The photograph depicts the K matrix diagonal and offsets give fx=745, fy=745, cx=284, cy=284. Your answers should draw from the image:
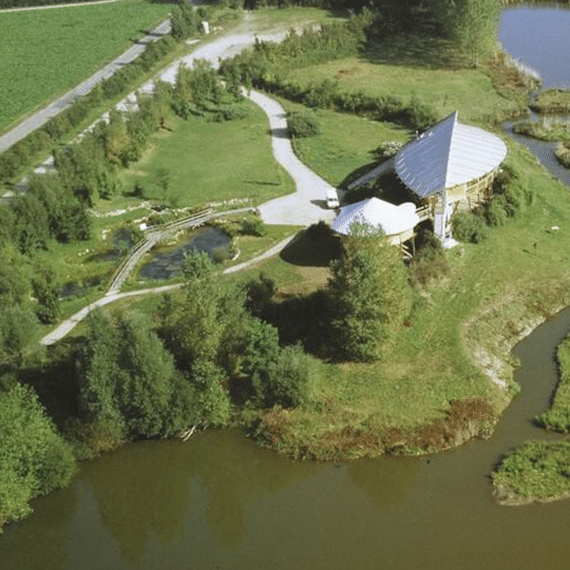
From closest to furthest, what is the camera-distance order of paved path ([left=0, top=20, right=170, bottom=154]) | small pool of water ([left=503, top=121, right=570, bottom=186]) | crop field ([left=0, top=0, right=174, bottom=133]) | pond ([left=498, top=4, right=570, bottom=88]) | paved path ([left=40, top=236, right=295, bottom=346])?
1. paved path ([left=40, top=236, right=295, bottom=346])
2. small pool of water ([left=503, top=121, right=570, bottom=186])
3. paved path ([left=0, top=20, right=170, bottom=154])
4. pond ([left=498, top=4, right=570, bottom=88])
5. crop field ([left=0, top=0, right=174, bottom=133])

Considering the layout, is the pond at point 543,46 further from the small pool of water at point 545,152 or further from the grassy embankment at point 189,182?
the grassy embankment at point 189,182

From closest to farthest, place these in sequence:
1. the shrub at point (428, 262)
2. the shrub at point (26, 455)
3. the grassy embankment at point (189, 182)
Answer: the shrub at point (26, 455), the shrub at point (428, 262), the grassy embankment at point (189, 182)

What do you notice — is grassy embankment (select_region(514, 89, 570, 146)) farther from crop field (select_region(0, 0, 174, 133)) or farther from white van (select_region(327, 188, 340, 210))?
crop field (select_region(0, 0, 174, 133))

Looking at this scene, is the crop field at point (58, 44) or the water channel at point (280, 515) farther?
the crop field at point (58, 44)

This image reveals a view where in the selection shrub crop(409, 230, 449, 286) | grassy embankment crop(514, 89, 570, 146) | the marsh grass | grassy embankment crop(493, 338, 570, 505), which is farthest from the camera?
the marsh grass

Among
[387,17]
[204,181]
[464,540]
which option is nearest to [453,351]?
[464,540]

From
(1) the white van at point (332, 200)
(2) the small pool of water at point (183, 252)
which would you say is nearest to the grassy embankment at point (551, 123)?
(1) the white van at point (332, 200)

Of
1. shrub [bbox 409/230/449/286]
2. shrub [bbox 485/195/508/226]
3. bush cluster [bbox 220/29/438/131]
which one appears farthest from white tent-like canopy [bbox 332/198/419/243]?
bush cluster [bbox 220/29/438/131]
